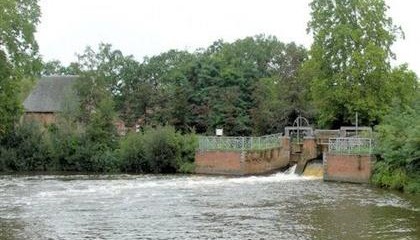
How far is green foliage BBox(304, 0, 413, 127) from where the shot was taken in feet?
164

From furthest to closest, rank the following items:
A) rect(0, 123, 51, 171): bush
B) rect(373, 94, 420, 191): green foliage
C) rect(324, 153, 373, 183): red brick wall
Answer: rect(0, 123, 51, 171): bush, rect(324, 153, 373, 183): red brick wall, rect(373, 94, 420, 191): green foliage

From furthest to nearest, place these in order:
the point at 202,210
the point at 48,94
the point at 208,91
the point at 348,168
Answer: the point at 48,94 < the point at 208,91 < the point at 348,168 < the point at 202,210

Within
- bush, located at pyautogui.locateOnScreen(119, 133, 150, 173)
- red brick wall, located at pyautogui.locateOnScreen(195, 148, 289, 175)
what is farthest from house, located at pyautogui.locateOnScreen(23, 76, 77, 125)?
red brick wall, located at pyautogui.locateOnScreen(195, 148, 289, 175)

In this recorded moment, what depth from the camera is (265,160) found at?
47906 millimetres

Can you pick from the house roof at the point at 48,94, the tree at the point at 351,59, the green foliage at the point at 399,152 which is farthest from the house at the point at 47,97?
the green foliage at the point at 399,152

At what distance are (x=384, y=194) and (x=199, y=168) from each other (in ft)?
57.7

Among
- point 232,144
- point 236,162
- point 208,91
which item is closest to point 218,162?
point 236,162

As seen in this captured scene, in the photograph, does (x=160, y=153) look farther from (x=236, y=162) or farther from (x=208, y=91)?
(x=208, y=91)

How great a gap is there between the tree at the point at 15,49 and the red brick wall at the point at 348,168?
71.9 ft

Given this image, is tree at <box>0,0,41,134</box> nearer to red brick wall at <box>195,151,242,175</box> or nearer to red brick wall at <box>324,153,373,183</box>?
red brick wall at <box>195,151,242,175</box>

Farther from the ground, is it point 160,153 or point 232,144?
point 232,144

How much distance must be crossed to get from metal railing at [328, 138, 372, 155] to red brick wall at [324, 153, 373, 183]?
0.43 meters

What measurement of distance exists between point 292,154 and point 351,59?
29.0 feet

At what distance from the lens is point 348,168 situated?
4003 cm
